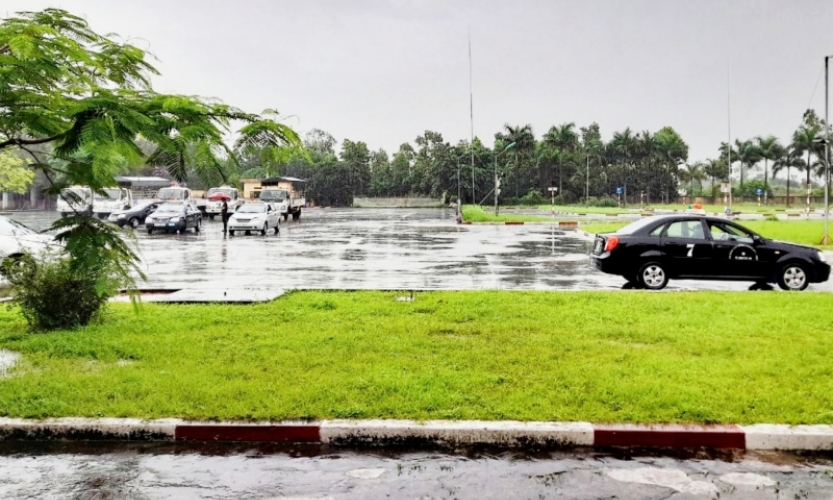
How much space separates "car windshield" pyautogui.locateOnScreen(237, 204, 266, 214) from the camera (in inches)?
1264

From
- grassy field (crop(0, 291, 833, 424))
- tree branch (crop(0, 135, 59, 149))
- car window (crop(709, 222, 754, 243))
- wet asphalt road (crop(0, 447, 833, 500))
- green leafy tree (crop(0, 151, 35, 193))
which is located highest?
green leafy tree (crop(0, 151, 35, 193))

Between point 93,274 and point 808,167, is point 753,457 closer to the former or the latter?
point 93,274

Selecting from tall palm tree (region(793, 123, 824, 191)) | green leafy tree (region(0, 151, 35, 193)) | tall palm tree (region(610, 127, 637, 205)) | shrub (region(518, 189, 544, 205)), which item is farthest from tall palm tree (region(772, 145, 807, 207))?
green leafy tree (region(0, 151, 35, 193))

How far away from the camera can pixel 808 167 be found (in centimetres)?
8575

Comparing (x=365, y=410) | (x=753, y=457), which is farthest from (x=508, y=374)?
(x=753, y=457)

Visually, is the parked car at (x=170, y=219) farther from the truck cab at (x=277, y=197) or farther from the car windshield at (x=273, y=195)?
the car windshield at (x=273, y=195)

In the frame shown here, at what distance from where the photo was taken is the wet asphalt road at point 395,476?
4371mm

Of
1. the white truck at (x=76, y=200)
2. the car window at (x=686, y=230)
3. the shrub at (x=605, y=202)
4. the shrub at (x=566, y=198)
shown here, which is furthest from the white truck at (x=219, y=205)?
the shrub at (x=566, y=198)

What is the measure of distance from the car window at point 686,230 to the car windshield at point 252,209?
21887 millimetres

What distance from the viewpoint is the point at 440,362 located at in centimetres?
702

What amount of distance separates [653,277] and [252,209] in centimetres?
2245

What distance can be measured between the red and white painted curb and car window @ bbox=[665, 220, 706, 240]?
8.69 meters

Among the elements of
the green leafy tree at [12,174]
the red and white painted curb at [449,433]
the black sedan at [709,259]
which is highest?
the green leafy tree at [12,174]

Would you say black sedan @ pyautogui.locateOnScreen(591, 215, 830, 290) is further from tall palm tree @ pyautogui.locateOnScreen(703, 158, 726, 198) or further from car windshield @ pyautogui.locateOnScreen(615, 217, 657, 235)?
tall palm tree @ pyautogui.locateOnScreen(703, 158, 726, 198)
